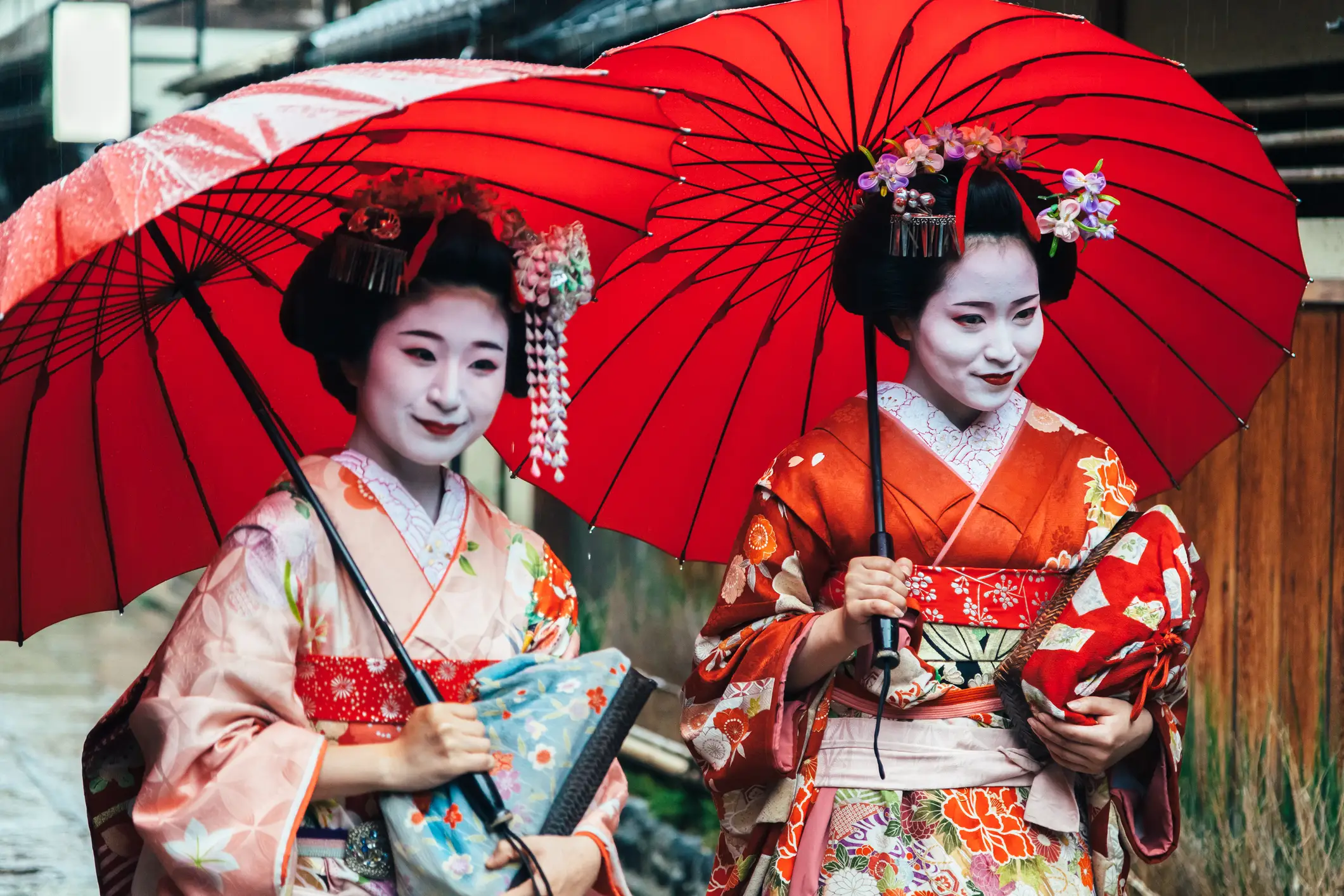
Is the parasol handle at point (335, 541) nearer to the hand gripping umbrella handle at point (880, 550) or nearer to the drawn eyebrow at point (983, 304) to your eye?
the hand gripping umbrella handle at point (880, 550)

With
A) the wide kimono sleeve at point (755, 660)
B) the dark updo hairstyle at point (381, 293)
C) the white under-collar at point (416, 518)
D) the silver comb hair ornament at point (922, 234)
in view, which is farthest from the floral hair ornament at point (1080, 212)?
the white under-collar at point (416, 518)

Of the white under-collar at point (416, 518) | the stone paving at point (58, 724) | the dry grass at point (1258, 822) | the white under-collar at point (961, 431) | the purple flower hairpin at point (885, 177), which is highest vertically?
the purple flower hairpin at point (885, 177)

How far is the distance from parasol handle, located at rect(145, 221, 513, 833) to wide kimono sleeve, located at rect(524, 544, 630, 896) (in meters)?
0.21

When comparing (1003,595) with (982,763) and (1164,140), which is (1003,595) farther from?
(1164,140)

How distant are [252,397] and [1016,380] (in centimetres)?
162

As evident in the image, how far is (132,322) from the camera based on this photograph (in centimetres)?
330

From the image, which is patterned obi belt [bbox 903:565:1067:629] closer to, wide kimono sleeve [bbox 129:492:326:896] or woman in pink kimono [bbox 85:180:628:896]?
woman in pink kimono [bbox 85:180:628:896]

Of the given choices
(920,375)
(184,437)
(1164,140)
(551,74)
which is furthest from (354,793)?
(1164,140)

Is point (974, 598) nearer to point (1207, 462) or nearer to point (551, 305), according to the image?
point (551, 305)

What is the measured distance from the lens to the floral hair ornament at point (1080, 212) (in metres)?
3.36

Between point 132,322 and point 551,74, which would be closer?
point 551,74

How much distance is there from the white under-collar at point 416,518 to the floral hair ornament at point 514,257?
0.65 ft

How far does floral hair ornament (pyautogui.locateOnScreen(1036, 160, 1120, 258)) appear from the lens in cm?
336

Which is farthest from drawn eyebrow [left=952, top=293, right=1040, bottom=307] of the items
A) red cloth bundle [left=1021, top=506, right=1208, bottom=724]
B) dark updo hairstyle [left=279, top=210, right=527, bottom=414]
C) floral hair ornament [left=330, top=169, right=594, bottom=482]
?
dark updo hairstyle [left=279, top=210, right=527, bottom=414]
